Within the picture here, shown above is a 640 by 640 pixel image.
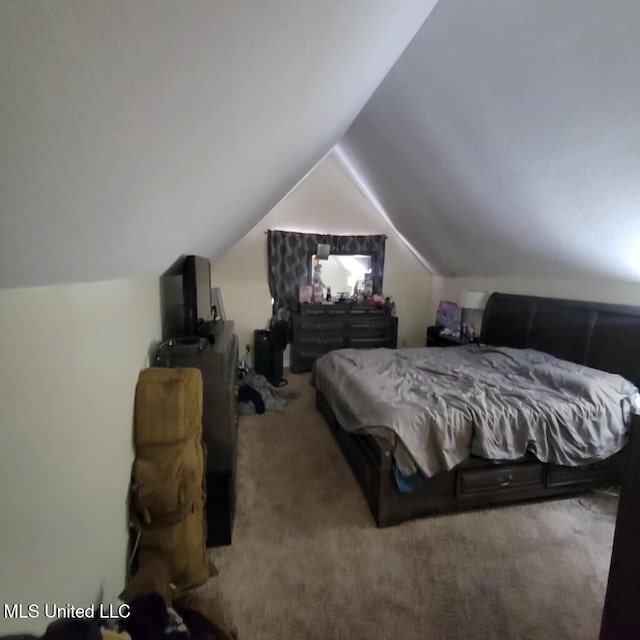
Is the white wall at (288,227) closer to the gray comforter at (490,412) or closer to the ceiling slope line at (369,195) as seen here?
the ceiling slope line at (369,195)

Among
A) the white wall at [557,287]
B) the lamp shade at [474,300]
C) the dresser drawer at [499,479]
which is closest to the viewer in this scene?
the dresser drawer at [499,479]

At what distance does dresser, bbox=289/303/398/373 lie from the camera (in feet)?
14.7

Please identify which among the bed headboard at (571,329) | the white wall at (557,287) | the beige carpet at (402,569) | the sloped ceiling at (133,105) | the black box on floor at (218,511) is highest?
the sloped ceiling at (133,105)

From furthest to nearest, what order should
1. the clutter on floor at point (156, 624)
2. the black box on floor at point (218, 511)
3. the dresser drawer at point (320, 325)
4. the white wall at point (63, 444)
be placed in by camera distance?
1. the dresser drawer at point (320, 325)
2. the black box on floor at point (218, 511)
3. the clutter on floor at point (156, 624)
4. the white wall at point (63, 444)

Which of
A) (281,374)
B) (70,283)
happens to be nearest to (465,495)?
(70,283)

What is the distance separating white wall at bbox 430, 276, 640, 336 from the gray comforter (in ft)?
2.37

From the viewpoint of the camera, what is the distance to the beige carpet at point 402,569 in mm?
1397

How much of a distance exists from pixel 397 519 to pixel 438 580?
370mm

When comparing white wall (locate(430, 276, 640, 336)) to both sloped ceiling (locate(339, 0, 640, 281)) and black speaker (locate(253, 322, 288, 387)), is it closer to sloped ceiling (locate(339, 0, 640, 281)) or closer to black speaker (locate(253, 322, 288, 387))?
sloped ceiling (locate(339, 0, 640, 281))

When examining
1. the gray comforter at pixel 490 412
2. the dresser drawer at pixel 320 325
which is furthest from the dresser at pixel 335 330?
the gray comforter at pixel 490 412

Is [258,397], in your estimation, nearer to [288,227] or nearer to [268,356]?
[268,356]

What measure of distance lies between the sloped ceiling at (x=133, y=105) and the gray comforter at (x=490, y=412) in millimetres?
1532

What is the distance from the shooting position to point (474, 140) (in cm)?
233

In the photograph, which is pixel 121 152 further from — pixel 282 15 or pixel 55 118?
pixel 282 15
